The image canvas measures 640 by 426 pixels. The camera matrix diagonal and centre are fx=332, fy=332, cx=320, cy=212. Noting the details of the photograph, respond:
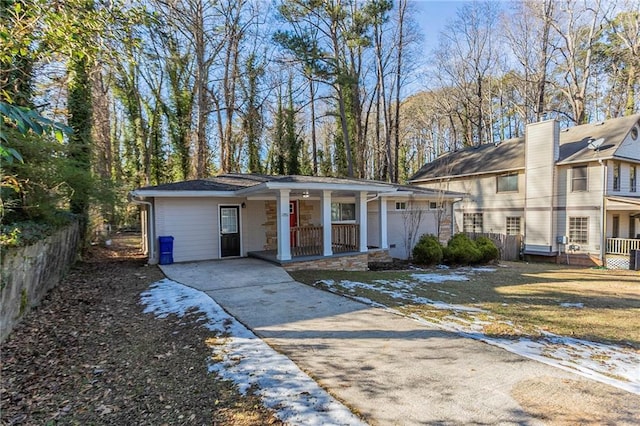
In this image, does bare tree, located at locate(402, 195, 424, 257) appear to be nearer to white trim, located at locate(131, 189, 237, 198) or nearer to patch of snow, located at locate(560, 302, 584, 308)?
white trim, located at locate(131, 189, 237, 198)

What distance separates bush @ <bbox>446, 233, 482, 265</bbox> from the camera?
12.4m

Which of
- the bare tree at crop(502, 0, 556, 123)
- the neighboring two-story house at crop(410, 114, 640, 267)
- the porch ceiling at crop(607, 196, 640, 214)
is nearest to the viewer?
the porch ceiling at crop(607, 196, 640, 214)

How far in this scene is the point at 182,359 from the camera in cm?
374

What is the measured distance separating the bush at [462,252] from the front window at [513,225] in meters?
8.04

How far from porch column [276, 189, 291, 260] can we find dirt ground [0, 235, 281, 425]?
401 centimetres

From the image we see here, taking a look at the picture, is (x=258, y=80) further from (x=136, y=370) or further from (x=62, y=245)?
(x=136, y=370)

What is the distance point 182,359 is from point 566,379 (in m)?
3.93

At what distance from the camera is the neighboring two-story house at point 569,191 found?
15656mm

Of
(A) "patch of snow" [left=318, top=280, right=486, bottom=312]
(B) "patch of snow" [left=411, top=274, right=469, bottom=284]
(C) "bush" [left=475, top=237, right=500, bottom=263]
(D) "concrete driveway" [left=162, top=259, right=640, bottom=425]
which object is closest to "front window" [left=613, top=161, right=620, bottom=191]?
(C) "bush" [left=475, top=237, right=500, bottom=263]

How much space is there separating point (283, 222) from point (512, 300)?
565 centimetres

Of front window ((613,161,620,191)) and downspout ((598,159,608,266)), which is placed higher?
front window ((613,161,620,191))

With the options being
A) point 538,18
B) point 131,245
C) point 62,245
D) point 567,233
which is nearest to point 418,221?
point 567,233

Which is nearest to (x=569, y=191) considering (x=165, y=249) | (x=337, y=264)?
(x=337, y=264)

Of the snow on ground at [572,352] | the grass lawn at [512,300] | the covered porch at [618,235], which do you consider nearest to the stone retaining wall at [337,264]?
the grass lawn at [512,300]
